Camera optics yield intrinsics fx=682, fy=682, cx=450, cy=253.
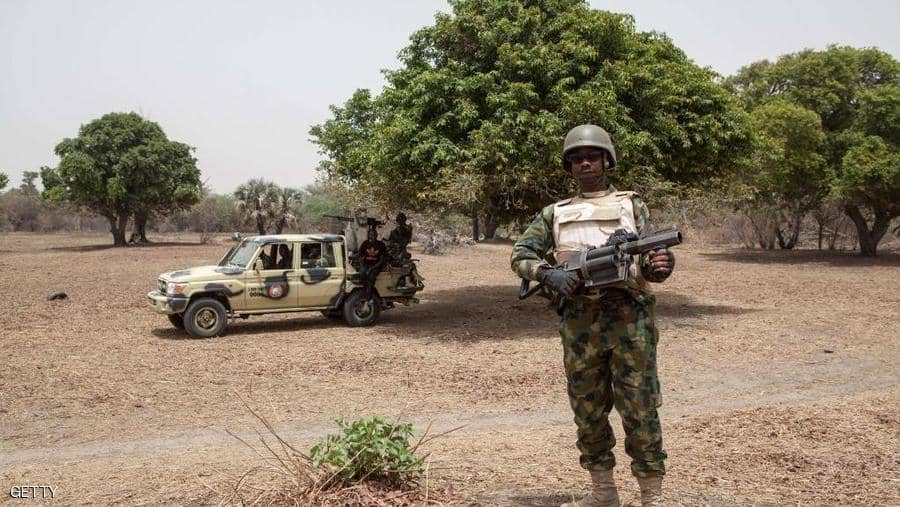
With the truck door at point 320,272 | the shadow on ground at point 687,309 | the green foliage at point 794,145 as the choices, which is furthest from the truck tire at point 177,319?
the green foliage at point 794,145

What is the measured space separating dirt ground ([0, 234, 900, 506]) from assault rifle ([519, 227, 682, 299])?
4.50 ft

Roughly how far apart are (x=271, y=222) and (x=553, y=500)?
37.9 metres

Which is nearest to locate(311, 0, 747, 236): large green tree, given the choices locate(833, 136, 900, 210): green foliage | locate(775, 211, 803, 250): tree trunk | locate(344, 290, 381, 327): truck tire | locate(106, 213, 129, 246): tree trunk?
locate(344, 290, 381, 327): truck tire

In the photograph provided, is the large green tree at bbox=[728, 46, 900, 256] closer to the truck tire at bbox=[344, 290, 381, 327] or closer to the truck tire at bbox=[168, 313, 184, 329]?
the truck tire at bbox=[344, 290, 381, 327]

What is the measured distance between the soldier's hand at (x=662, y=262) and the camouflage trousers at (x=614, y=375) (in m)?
0.23

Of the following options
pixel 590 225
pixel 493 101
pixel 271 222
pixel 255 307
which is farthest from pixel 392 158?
pixel 271 222

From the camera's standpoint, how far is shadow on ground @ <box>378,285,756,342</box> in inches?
453

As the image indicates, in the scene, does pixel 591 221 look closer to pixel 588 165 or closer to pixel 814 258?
pixel 588 165

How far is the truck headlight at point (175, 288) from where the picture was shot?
1063 centimetres

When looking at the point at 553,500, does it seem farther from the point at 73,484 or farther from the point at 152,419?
the point at 152,419

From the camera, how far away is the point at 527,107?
35.6ft

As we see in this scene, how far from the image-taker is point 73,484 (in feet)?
15.1

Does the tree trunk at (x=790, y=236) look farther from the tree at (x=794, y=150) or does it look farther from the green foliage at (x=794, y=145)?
A: the green foliage at (x=794, y=145)

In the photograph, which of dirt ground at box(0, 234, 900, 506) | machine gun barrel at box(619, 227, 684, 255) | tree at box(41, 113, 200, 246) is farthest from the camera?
tree at box(41, 113, 200, 246)
